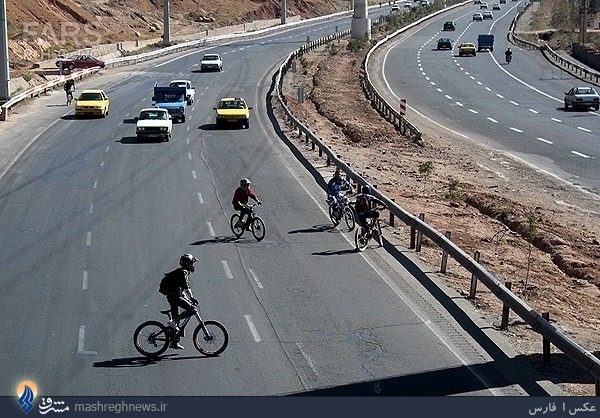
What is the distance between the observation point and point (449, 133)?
168 feet

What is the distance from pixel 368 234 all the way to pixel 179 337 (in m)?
8.97

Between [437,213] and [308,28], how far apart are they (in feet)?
346

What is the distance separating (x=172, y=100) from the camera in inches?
2080

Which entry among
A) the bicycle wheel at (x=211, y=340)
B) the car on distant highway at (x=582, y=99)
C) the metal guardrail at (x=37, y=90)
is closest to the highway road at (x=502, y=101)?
the car on distant highway at (x=582, y=99)

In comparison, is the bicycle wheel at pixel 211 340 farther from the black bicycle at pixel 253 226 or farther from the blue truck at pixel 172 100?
the blue truck at pixel 172 100

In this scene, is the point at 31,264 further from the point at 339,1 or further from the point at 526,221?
the point at 339,1

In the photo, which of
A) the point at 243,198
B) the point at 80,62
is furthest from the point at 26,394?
the point at 80,62

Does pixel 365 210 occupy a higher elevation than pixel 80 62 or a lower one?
higher

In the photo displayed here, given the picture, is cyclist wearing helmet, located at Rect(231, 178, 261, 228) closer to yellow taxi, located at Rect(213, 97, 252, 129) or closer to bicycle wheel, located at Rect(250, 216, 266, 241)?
bicycle wheel, located at Rect(250, 216, 266, 241)

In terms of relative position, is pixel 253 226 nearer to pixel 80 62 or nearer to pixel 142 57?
pixel 80 62

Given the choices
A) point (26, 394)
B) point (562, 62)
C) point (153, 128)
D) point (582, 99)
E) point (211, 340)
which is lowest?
point (562, 62)

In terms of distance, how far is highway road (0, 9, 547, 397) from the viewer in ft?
47.4
